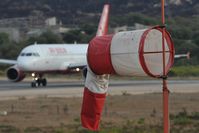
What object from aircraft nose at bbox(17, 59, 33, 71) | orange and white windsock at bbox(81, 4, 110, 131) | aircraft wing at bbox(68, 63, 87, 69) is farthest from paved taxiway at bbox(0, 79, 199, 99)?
orange and white windsock at bbox(81, 4, 110, 131)

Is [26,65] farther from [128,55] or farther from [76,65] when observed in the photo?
[128,55]

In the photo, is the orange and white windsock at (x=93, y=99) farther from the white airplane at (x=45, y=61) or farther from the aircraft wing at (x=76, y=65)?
the aircraft wing at (x=76, y=65)

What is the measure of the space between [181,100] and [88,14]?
163 m

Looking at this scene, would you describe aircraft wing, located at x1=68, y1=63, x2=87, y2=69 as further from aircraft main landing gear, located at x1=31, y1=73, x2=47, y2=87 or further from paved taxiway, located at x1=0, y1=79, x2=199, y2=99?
paved taxiway, located at x1=0, y1=79, x2=199, y2=99

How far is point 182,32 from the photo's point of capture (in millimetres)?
110500

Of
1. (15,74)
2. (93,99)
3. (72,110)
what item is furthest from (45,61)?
(93,99)

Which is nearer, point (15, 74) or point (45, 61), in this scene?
point (45, 61)

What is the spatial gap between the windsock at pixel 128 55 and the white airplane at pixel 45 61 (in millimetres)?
42608

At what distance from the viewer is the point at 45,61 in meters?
55.5

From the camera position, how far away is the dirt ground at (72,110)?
23.8 meters

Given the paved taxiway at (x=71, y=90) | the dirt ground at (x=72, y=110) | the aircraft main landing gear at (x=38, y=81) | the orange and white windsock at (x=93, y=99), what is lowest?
the aircraft main landing gear at (x=38, y=81)

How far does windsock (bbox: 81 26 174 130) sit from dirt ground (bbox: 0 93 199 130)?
10.9 metres

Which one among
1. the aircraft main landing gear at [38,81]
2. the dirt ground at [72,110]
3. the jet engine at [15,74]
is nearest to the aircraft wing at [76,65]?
the aircraft main landing gear at [38,81]

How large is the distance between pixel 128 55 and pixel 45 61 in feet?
148
